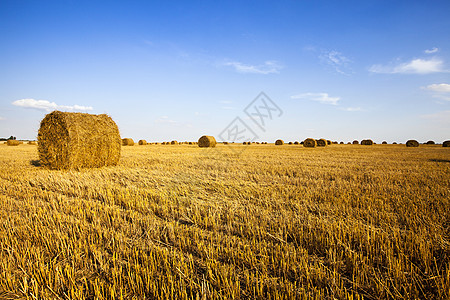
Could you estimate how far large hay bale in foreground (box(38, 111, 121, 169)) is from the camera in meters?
8.95

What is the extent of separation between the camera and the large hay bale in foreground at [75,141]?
29.4ft

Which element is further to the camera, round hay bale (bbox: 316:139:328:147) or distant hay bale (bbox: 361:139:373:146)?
distant hay bale (bbox: 361:139:373:146)

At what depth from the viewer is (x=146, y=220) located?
3.53 m

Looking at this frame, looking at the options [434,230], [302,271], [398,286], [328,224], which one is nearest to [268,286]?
[302,271]

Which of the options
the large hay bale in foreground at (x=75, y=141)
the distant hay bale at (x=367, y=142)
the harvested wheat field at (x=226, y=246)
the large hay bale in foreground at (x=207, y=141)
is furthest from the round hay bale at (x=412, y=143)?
the large hay bale in foreground at (x=75, y=141)

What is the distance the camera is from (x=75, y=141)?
29.5 ft

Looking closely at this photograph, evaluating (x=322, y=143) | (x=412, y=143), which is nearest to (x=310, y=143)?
(x=322, y=143)

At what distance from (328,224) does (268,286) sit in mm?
1709

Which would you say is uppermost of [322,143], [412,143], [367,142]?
[367,142]

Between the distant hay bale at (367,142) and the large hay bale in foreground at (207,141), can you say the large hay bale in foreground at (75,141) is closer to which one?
the large hay bale in foreground at (207,141)

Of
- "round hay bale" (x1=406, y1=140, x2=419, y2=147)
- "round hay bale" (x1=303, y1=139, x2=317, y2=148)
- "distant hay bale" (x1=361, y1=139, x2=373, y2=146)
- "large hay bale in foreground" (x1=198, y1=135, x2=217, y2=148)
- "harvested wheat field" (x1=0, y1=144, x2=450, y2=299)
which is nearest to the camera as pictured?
"harvested wheat field" (x1=0, y1=144, x2=450, y2=299)

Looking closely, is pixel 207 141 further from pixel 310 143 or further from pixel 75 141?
pixel 75 141

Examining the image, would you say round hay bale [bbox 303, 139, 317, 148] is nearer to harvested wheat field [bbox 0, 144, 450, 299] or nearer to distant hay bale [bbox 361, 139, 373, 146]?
distant hay bale [bbox 361, 139, 373, 146]

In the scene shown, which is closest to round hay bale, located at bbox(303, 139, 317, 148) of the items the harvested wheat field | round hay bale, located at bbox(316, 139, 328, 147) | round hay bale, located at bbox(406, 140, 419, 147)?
round hay bale, located at bbox(316, 139, 328, 147)
